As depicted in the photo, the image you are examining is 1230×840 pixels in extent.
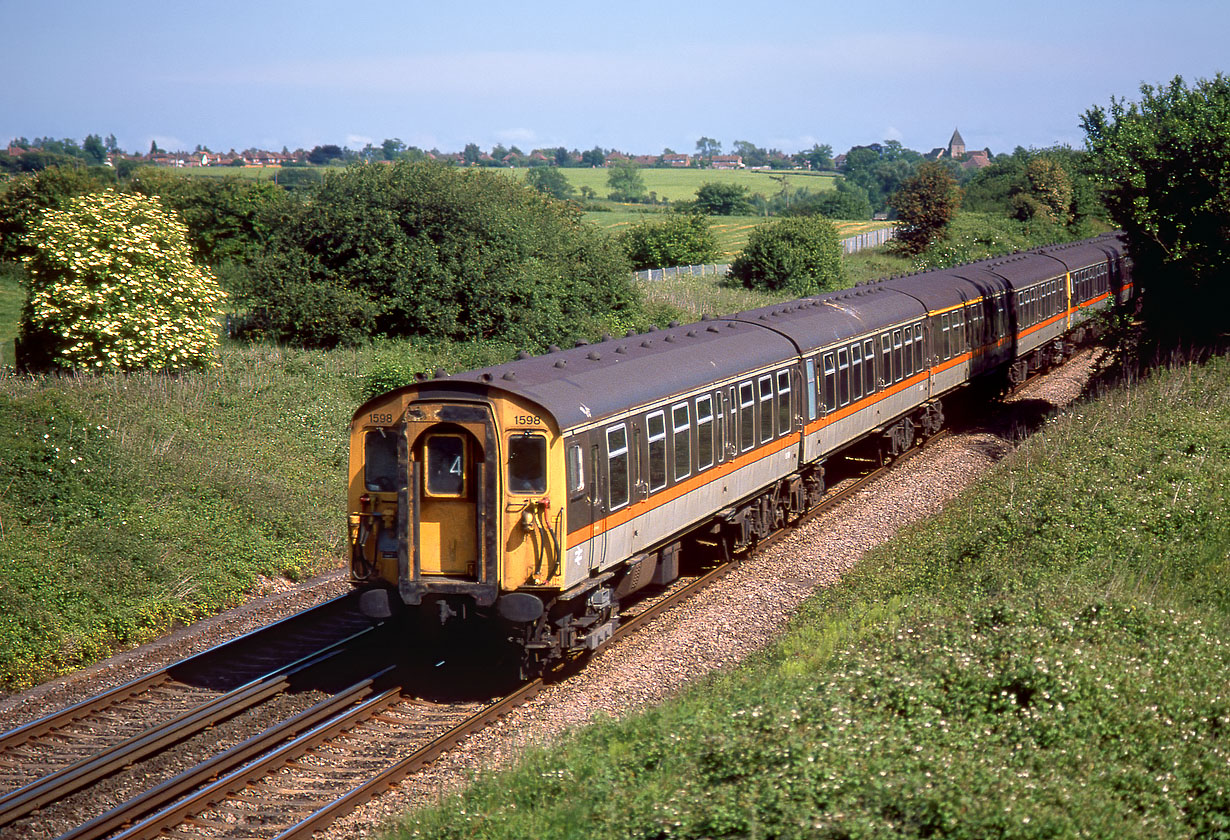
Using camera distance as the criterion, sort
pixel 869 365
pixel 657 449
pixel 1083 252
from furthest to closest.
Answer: pixel 1083 252 < pixel 869 365 < pixel 657 449

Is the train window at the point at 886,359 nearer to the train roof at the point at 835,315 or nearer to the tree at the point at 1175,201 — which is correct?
the train roof at the point at 835,315

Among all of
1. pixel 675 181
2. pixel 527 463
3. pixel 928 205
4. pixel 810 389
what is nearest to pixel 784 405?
pixel 810 389

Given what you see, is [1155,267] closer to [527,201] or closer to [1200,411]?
[1200,411]

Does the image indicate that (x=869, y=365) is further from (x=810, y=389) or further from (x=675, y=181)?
(x=675, y=181)

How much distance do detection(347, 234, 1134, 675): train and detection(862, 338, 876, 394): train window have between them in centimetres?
6

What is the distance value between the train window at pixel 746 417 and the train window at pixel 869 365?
15.3 feet

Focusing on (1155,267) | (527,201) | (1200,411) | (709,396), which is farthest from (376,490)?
(527,201)

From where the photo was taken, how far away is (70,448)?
16.9 meters

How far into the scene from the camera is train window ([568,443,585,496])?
11.2m

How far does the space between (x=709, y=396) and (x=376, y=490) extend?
4.68 metres

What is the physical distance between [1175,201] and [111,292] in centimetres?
2071

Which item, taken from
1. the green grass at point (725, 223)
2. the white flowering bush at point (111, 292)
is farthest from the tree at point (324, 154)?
the white flowering bush at point (111, 292)

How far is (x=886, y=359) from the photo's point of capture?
20.7m

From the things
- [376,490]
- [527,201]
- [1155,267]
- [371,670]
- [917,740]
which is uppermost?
[527,201]
